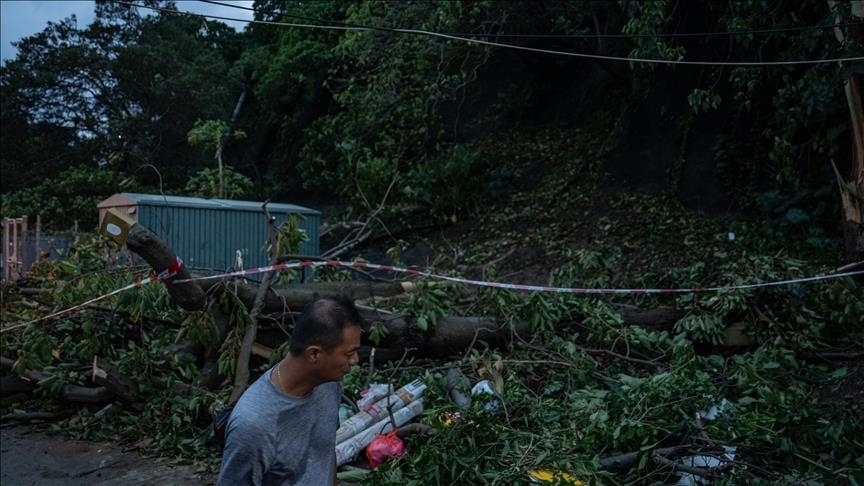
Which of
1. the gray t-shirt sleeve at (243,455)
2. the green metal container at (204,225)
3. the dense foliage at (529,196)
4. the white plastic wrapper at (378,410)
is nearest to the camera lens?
the gray t-shirt sleeve at (243,455)

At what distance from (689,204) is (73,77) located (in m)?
21.4

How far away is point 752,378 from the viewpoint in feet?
19.4

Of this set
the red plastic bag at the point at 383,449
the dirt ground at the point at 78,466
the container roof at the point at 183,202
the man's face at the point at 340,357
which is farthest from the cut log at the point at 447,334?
the container roof at the point at 183,202

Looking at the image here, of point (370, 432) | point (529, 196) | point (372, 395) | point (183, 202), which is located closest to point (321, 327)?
point (370, 432)

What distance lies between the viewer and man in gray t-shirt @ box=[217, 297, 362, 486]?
6.97ft

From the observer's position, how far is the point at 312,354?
225cm

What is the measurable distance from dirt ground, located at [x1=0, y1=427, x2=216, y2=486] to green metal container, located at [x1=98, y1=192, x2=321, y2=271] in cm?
472

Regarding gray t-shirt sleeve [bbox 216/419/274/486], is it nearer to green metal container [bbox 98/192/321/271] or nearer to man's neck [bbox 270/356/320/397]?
man's neck [bbox 270/356/320/397]

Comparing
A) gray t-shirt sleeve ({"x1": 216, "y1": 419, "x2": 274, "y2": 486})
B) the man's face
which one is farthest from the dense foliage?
gray t-shirt sleeve ({"x1": 216, "y1": 419, "x2": 274, "y2": 486})

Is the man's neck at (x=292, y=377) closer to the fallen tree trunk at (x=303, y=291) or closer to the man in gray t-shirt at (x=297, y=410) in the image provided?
the man in gray t-shirt at (x=297, y=410)

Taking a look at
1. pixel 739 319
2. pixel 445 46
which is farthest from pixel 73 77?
pixel 739 319

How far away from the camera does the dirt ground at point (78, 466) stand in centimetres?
542

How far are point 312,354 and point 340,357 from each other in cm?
9

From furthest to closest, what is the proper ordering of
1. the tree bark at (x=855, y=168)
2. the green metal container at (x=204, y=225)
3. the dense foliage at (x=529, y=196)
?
the green metal container at (x=204, y=225) < the tree bark at (x=855, y=168) < the dense foliage at (x=529, y=196)
